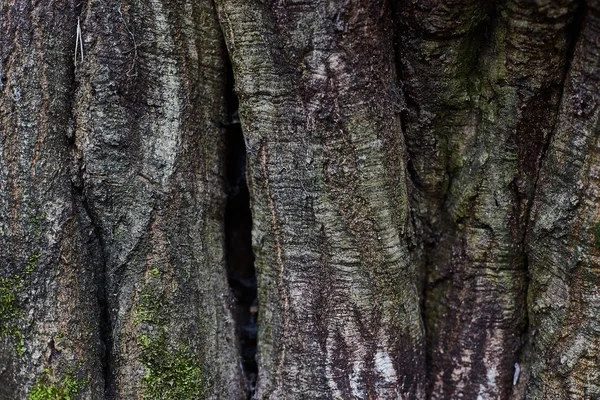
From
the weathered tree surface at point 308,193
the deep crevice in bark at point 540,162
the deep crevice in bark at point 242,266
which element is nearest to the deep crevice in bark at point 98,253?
the weathered tree surface at point 308,193

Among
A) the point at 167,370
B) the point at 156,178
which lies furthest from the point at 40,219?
the point at 167,370

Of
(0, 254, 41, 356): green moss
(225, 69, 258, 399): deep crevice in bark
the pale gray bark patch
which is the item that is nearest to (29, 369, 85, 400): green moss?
(0, 254, 41, 356): green moss

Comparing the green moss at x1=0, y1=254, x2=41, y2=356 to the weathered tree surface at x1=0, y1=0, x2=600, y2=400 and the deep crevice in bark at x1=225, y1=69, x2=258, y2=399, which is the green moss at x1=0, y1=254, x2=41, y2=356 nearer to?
the weathered tree surface at x1=0, y1=0, x2=600, y2=400

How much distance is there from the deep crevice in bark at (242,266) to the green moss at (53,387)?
66cm

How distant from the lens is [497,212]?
2027mm

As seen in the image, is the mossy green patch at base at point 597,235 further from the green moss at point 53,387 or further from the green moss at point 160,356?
the green moss at point 53,387

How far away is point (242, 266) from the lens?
248cm

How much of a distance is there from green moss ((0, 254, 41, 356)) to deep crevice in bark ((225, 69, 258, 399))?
756 millimetres

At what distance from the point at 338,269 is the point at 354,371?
389 mm

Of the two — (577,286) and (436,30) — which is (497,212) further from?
(436,30)

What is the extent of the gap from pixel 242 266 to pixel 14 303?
89 centimetres

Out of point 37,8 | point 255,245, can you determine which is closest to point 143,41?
point 37,8

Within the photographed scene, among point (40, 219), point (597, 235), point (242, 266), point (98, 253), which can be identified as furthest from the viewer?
point (242, 266)

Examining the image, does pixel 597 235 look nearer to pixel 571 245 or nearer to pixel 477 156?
pixel 571 245
